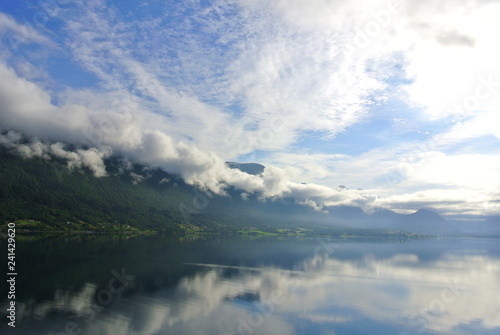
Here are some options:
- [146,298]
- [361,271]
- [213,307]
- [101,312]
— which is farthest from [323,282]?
[101,312]

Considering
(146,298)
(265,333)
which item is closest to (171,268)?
(146,298)

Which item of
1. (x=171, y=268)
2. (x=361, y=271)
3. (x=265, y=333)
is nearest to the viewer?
(x=265, y=333)

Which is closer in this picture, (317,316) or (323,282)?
(317,316)

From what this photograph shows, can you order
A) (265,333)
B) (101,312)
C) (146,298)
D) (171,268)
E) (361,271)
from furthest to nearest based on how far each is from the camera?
(361,271), (171,268), (146,298), (101,312), (265,333)

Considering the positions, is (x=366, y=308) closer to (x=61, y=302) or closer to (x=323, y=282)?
(x=323, y=282)

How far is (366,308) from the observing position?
176 feet

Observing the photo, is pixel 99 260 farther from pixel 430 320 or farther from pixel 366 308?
pixel 430 320

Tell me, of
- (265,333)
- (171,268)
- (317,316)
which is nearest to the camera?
(265,333)

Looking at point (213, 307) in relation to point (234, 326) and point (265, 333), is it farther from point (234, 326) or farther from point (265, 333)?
point (265, 333)

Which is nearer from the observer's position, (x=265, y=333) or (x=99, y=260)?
(x=265, y=333)

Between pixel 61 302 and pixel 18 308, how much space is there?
5.37 m

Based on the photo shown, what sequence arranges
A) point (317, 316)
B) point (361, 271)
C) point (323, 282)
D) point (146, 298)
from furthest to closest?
point (361, 271) < point (323, 282) < point (146, 298) < point (317, 316)

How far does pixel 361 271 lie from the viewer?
96.8 metres

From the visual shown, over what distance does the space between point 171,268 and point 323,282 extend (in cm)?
3733
